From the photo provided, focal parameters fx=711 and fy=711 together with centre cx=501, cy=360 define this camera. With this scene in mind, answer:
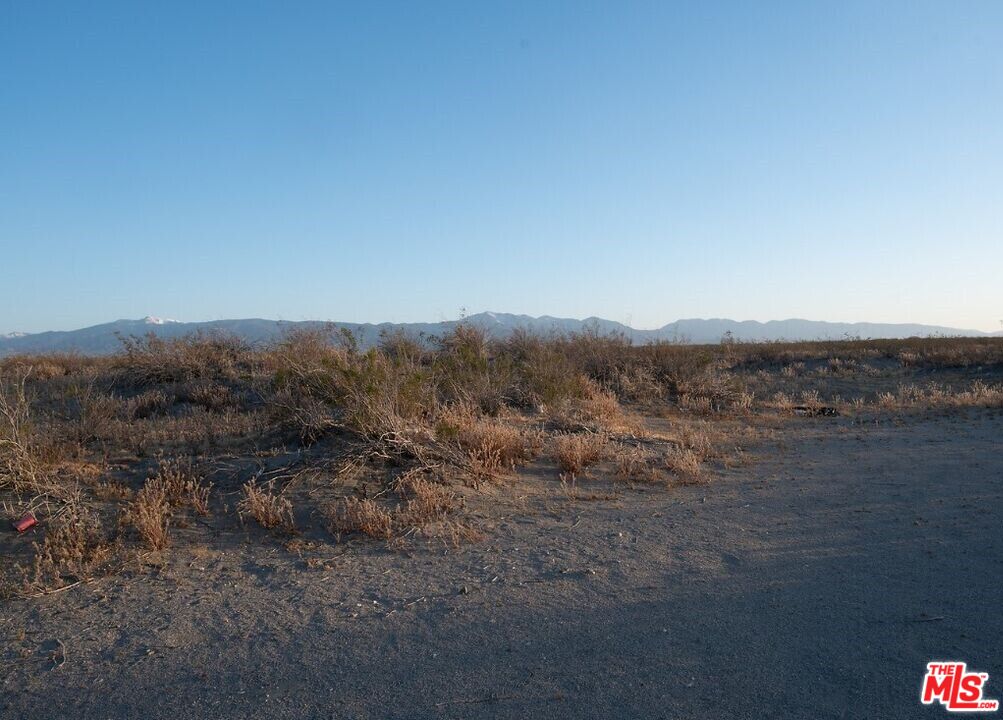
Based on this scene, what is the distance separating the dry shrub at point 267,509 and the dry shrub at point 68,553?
47.5 inches

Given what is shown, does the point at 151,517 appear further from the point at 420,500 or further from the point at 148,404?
the point at 148,404

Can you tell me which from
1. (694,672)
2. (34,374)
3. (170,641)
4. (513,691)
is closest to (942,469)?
(694,672)

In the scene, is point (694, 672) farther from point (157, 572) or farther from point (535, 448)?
point (535, 448)

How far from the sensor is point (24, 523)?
6.33 m

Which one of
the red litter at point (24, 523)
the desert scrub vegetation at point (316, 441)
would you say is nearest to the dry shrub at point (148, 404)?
the desert scrub vegetation at point (316, 441)

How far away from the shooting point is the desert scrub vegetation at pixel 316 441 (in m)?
6.60

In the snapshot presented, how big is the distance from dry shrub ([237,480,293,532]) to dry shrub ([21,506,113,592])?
121 centimetres

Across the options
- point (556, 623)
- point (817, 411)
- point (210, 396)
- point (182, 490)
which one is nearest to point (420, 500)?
point (182, 490)

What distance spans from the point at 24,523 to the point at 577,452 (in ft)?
18.9

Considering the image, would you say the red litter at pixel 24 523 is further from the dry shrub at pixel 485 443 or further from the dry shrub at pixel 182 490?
the dry shrub at pixel 485 443

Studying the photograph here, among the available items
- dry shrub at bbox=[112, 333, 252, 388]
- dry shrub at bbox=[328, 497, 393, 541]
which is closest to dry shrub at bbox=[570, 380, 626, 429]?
dry shrub at bbox=[328, 497, 393, 541]

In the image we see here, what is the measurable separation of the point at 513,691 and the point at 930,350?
30.1 meters

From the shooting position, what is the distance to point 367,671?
427cm

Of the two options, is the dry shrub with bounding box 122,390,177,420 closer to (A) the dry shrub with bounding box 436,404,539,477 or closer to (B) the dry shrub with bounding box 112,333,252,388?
(B) the dry shrub with bounding box 112,333,252,388
